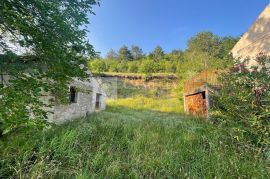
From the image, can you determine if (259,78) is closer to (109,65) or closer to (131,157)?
(131,157)

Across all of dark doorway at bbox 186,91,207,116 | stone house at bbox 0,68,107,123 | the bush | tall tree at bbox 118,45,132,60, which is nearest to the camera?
the bush

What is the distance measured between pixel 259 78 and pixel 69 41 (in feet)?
15.5

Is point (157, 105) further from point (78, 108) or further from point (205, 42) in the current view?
point (205, 42)

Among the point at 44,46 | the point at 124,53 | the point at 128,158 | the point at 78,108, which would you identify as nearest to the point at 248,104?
the point at 128,158

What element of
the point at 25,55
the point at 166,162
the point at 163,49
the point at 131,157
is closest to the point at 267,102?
the point at 166,162

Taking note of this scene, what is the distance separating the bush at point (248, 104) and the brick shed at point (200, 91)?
2.84 metres

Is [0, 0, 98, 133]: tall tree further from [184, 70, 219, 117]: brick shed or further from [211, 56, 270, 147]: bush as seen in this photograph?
[184, 70, 219, 117]: brick shed

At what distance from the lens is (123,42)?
53938 millimetres

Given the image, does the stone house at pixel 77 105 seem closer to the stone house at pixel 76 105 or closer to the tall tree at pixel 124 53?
the stone house at pixel 76 105

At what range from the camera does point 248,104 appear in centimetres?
492

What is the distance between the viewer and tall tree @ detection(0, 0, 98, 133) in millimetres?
3033

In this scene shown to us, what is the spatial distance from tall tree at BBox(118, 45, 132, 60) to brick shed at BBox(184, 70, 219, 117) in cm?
4004

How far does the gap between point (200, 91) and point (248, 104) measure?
5024 millimetres

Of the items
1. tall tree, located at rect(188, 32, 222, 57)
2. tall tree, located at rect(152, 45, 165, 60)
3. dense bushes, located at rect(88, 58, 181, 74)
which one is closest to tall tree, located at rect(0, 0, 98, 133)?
dense bushes, located at rect(88, 58, 181, 74)
